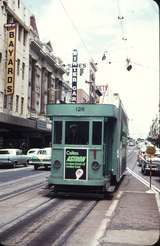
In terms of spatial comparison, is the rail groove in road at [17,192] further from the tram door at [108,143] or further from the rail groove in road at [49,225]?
the tram door at [108,143]

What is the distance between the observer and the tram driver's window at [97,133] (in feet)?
53.5

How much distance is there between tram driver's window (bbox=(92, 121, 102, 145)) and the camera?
16312mm

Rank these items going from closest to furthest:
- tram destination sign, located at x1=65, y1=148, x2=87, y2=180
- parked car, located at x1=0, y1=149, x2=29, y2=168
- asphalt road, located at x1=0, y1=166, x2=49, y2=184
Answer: tram destination sign, located at x1=65, y1=148, x2=87, y2=180, asphalt road, located at x1=0, y1=166, x2=49, y2=184, parked car, located at x1=0, y1=149, x2=29, y2=168

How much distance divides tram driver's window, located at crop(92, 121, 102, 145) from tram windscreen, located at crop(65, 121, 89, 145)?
210mm

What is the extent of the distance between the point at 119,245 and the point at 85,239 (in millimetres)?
759

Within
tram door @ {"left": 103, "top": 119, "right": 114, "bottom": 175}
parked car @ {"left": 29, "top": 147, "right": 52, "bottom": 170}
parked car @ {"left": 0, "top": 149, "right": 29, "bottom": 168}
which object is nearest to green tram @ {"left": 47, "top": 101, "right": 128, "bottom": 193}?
tram door @ {"left": 103, "top": 119, "right": 114, "bottom": 175}

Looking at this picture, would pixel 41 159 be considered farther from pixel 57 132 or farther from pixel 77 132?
pixel 77 132

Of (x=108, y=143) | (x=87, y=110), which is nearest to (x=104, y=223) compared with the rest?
(x=87, y=110)

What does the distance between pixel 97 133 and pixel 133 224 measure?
5212 millimetres

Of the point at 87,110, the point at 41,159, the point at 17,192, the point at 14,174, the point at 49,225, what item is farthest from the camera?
the point at 41,159

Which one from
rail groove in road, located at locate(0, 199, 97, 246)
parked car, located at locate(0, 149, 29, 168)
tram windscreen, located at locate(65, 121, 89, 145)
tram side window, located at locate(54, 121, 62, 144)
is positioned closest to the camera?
rail groove in road, located at locate(0, 199, 97, 246)

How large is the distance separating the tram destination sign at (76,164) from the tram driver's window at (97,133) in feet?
1.45

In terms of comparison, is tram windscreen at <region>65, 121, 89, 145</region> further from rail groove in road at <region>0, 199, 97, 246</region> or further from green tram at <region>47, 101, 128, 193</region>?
rail groove in road at <region>0, 199, 97, 246</region>

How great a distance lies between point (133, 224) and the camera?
1157 centimetres
